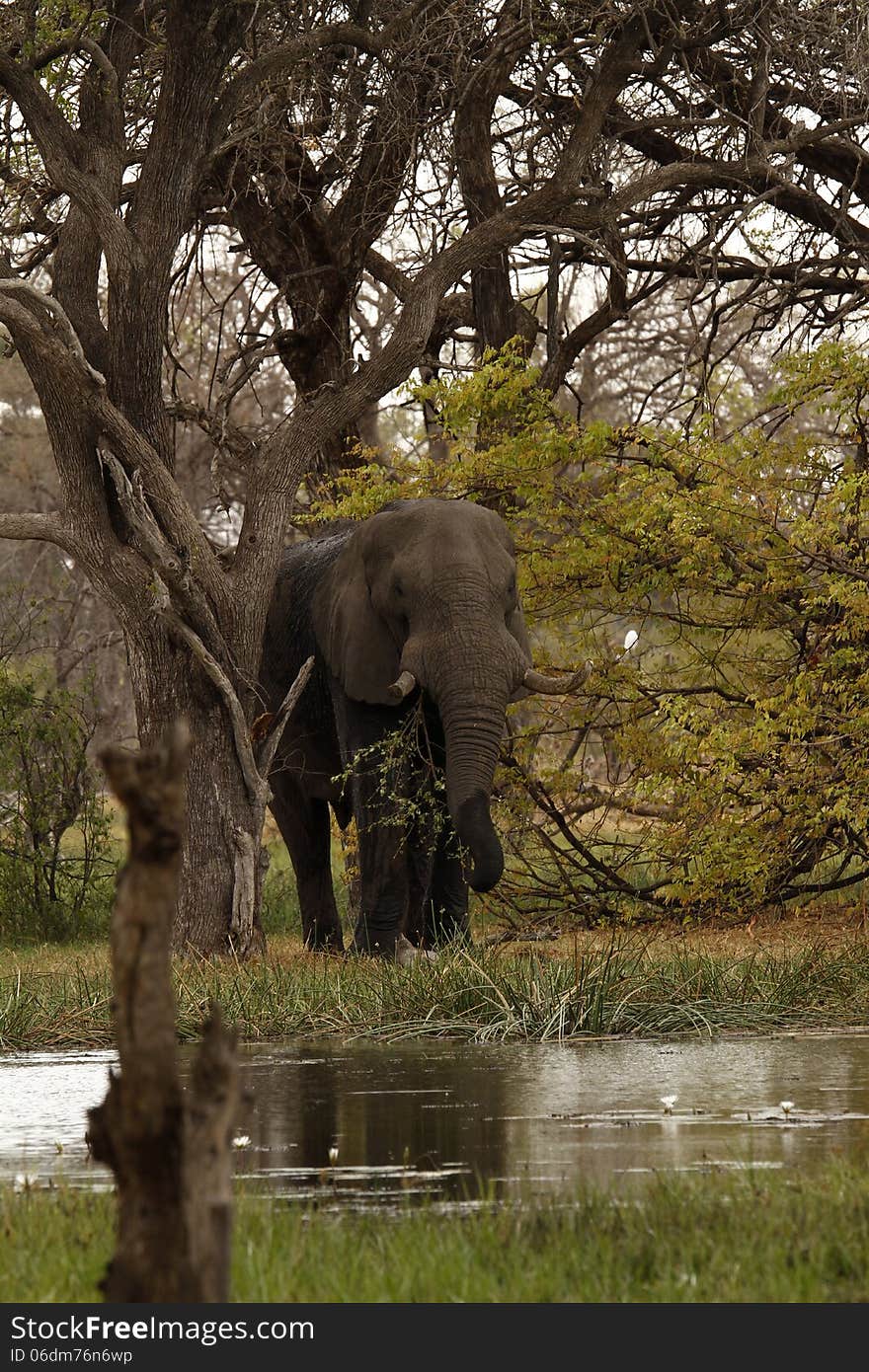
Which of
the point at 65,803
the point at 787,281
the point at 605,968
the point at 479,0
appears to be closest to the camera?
the point at 605,968

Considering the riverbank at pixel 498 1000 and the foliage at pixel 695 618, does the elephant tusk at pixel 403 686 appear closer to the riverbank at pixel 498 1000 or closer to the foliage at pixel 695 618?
the foliage at pixel 695 618

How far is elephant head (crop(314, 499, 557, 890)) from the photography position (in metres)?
11.6

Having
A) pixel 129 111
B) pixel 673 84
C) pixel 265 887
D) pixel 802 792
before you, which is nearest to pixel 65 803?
pixel 265 887

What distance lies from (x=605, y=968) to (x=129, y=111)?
27.4 ft

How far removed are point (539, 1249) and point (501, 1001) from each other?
494 cm

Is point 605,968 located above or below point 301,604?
below

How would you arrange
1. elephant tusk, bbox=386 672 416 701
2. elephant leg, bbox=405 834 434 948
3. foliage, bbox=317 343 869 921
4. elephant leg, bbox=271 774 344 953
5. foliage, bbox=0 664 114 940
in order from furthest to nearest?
foliage, bbox=0 664 114 940 → elephant leg, bbox=271 774 344 953 → elephant leg, bbox=405 834 434 948 → foliage, bbox=317 343 869 921 → elephant tusk, bbox=386 672 416 701

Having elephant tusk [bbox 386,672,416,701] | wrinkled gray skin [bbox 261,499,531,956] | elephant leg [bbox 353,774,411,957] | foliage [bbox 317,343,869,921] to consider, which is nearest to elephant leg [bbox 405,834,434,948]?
wrinkled gray skin [bbox 261,499,531,956]

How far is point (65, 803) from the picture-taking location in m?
17.2

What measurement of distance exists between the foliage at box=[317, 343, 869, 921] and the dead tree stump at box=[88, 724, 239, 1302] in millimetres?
8356

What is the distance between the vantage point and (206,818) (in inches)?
510

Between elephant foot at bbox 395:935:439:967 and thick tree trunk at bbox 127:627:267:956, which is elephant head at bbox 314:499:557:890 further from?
thick tree trunk at bbox 127:627:267:956

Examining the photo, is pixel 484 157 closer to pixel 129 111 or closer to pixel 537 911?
pixel 129 111

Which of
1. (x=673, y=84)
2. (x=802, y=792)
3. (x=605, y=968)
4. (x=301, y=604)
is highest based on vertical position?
(x=673, y=84)
